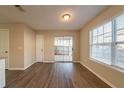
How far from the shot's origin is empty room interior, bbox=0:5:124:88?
366 centimetres

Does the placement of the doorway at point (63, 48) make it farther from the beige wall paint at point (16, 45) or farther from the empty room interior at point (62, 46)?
the beige wall paint at point (16, 45)

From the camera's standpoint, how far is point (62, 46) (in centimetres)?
939

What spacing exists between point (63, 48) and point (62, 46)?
172 mm

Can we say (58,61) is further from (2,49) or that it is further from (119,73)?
(119,73)

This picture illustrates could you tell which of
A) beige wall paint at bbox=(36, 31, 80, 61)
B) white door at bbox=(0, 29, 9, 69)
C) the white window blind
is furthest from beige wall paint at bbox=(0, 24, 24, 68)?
the white window blind

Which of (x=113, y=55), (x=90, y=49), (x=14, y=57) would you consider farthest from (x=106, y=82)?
(x=14, y=57)

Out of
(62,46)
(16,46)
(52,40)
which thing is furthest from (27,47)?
(62,46)

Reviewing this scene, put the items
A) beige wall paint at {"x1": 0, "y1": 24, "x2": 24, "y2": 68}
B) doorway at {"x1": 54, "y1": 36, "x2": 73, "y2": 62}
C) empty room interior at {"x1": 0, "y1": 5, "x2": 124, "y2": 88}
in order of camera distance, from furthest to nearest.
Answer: doorway at {"x1": 54, "y1": 36, "x2": 73, "y2": 62}
beige wall paint at {"x1": 0, "y1": 24, "x2": 24, "y2": 68}
empty room interior at {"x1": 0, "y1": 5, "x2": 124, "y2": 88}

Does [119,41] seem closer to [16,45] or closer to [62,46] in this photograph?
[16,45]

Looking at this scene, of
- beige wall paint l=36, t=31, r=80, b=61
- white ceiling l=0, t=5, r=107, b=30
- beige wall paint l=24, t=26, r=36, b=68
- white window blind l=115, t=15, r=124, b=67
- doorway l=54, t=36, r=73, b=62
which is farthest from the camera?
doorway l=54, t=36, r=73, b=62

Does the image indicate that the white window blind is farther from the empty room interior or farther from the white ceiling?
the white ceiling

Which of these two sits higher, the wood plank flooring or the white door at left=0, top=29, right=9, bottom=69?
the white door at left=0, top=29, right=9, bottom=69

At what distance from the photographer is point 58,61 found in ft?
30.7

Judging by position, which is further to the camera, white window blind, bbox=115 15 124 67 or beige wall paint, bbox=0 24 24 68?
beige wall paint, bbox=0 24 24 68
